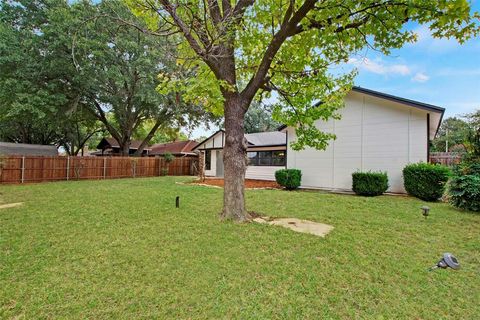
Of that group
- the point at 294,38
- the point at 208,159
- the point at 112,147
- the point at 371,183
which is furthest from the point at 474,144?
the point at 112,147

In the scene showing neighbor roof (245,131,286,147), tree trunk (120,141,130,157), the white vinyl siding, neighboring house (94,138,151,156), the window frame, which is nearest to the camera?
the white vinyl siding

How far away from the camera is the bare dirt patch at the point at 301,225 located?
467 cm

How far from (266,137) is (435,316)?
15.4 meters

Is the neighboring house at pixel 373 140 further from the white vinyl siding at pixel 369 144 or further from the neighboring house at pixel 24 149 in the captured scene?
the neighboring house at pixel 24 149

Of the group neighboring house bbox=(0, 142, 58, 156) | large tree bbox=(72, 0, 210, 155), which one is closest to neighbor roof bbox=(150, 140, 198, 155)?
large tree bbox=(72, 0, 210, 155)

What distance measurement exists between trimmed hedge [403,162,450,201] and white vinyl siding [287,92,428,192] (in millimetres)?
901

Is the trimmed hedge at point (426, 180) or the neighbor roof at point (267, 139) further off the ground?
the neighbor roof at point (267, 139)

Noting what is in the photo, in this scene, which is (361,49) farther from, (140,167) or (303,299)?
(140,167)

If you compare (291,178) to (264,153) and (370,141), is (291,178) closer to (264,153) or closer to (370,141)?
(370,141)

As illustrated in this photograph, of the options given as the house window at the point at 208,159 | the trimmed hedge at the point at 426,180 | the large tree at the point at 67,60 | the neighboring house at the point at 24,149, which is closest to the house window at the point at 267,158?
the house window at the point at 208,159

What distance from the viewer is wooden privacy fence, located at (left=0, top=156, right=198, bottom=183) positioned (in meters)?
12.5

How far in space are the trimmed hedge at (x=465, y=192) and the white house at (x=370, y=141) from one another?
2415mm

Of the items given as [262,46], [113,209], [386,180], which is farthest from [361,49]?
[113,209]

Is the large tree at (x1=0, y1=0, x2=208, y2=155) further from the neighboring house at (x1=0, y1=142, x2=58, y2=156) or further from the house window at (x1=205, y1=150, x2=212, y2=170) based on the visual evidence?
the neighboring house at (x1=0, y1=142, x2=58, y2=156)
